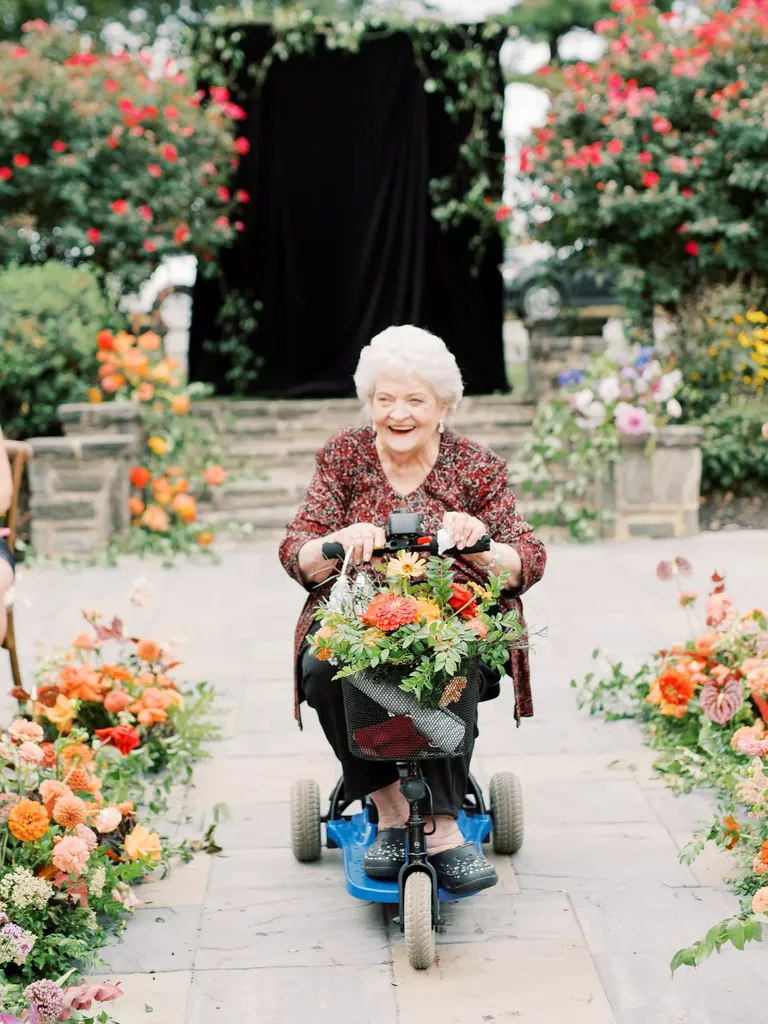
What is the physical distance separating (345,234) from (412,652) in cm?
639

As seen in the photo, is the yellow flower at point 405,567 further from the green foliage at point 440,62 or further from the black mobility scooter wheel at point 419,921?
the green foliage at point 440,62

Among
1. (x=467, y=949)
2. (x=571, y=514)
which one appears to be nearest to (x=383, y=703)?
(x=467, y=949)

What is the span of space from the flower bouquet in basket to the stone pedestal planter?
3.98 meters

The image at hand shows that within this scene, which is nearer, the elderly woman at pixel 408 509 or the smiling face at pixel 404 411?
the elderly woman at pixel 408 509

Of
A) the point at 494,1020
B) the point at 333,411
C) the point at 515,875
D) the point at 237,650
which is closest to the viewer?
the point at 494,1020

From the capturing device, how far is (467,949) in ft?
8.75

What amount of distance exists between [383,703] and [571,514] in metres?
4.21

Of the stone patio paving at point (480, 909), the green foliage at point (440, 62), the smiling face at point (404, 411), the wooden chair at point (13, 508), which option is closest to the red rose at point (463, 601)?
the smiling face at point (404, 411)

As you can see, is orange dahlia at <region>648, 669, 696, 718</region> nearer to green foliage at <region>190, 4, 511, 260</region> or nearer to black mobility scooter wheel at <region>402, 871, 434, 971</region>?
black mobility scooter wheel at <region>402, 871, 434, 971</region>

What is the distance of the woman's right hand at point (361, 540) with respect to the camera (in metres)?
2.66

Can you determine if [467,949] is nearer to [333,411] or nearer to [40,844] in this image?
[40,844]

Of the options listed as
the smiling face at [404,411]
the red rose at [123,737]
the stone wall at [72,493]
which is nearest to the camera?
the smiling face at [404,411]

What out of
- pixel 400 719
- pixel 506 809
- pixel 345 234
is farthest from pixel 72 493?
pixel 400 719

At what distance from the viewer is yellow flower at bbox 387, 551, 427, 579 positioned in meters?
2.56
